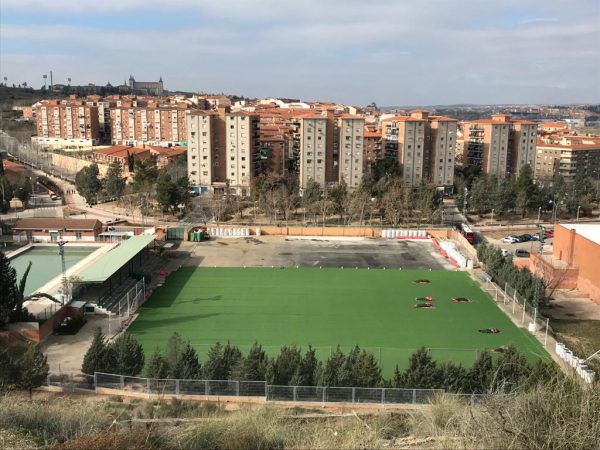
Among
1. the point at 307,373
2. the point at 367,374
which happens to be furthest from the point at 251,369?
the point at 367,374

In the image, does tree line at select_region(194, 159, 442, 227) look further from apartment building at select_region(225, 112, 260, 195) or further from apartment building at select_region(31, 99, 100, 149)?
apartment building at select_region(31, 99, 100, 149)

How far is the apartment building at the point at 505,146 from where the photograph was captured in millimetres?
45938

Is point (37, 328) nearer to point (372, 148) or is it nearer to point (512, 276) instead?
point (512, 276)

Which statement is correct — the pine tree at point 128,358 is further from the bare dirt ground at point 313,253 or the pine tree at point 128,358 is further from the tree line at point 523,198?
the tree line at point 523,198

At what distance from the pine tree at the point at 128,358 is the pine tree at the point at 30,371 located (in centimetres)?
141

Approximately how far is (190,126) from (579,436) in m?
37.5

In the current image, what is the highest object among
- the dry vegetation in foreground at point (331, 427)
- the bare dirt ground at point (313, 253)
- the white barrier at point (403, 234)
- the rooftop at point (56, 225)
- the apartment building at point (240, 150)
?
the apartment building at point (240, 150)

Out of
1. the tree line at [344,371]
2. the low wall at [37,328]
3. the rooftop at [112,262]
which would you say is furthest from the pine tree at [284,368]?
the rooftop at [112,262]

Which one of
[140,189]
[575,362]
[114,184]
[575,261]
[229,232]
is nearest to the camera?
[575,362]

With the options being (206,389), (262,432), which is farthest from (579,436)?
(206,389)

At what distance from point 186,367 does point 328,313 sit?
6.83m

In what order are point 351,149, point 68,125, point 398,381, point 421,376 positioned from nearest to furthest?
point 421,376
point 398,381
point 351,149
point 68,125

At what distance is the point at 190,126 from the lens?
1609 inches

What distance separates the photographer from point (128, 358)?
40.2 ft
